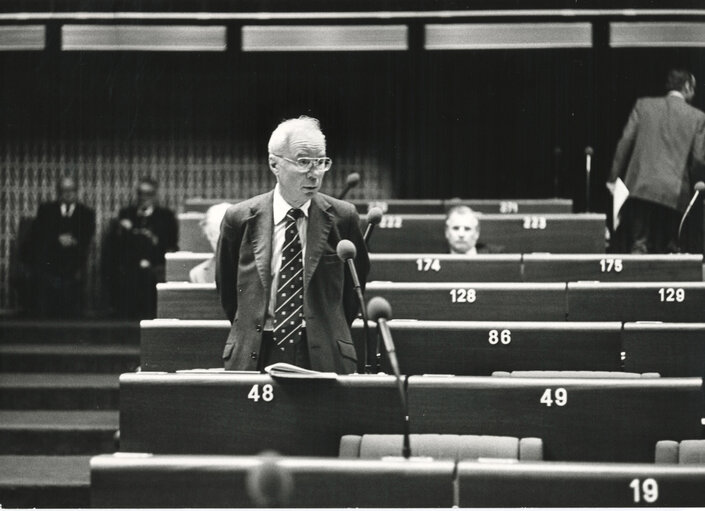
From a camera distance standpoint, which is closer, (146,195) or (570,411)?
(570,411)

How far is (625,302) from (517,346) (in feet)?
2.57

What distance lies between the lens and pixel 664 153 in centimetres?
659

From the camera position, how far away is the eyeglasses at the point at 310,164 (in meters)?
3.40

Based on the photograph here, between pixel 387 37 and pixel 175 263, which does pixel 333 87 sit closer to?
pixel 387 37

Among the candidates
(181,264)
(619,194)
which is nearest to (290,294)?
(181,264)

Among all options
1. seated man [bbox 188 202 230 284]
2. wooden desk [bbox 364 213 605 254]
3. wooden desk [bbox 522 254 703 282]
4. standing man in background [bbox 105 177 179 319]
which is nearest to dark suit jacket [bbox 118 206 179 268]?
standing man in background [bbox 105 177 179 319]

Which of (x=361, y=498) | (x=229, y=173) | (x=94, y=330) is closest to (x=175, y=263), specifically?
(x=94, y=330)

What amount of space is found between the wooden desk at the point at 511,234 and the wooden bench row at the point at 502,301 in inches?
55.6

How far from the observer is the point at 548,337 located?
412 centimetres

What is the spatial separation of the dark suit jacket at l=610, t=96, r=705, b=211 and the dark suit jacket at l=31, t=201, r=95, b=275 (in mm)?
3974

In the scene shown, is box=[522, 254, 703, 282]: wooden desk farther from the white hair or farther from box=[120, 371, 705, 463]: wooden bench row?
box=[120, 371, 705, 463]: wooden bench row

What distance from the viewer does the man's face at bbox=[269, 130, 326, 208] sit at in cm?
341

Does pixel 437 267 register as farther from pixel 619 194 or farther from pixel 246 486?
pixel 246 486

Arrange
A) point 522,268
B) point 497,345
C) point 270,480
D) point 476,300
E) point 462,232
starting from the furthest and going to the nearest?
point 462,232 < point 522,268 < point 476,300 < point 497,345 < point 270,480
